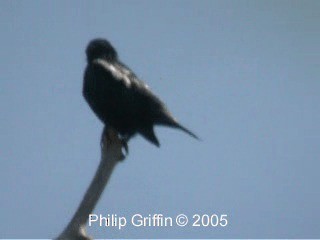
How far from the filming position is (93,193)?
17.0ft

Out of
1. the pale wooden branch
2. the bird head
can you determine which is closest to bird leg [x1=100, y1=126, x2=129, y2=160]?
the pale wooden branch

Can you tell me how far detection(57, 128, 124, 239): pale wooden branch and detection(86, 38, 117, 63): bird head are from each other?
267cm

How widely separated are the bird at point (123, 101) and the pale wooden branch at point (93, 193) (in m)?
1.66

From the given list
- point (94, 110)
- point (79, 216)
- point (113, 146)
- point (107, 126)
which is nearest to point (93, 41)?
point (94, 110)

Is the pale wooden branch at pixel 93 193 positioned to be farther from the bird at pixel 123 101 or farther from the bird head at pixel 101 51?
the bird head at pixel 101 51

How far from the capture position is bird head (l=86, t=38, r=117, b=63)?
27.7 feet

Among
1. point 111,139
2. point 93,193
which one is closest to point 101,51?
point 111,139

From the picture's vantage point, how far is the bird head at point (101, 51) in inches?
332

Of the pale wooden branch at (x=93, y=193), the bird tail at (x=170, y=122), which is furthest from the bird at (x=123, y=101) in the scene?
the pale wooden branch at (x=93, y=193)

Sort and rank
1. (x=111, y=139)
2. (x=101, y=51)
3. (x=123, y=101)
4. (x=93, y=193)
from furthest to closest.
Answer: (x=101, y=51)
(x=123, y=101)
(x=111, y=139)
(x=93, y=193)

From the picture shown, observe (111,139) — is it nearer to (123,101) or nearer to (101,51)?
(123,101)

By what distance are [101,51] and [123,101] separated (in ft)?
2.90

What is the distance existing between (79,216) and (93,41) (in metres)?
3.78

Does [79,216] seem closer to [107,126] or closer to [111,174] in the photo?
[111,174]
